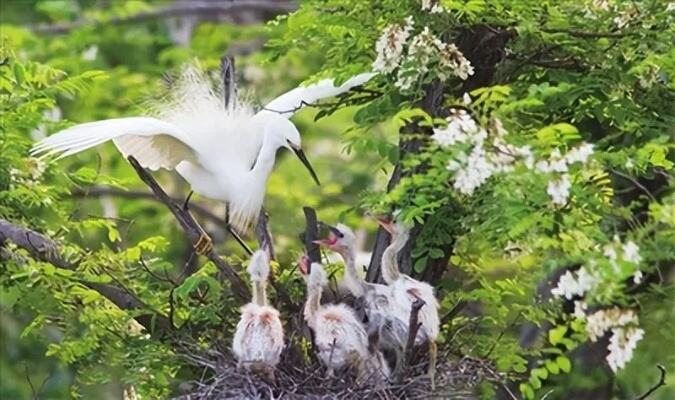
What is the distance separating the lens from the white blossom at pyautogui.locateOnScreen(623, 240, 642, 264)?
3619mm

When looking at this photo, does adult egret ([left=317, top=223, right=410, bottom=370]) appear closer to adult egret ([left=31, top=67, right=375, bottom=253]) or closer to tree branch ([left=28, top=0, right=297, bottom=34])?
adult egret ([left=31, top=67, right=375, bottom=253])

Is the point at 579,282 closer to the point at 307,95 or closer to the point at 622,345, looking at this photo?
the point at 622,345

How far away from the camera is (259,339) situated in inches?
155

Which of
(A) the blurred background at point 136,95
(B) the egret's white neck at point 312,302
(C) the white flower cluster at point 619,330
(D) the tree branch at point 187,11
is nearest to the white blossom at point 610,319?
(C) the white flower cluster at point 619,330

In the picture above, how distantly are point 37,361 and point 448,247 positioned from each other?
4.84 meters

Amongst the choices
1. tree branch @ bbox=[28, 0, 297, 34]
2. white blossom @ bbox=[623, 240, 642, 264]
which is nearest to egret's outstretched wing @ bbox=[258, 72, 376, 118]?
white blossom @ bbox=[623, 240, 642, 264]

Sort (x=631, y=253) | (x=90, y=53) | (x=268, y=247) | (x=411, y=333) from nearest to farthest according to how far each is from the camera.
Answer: (x=631, y=253) < (x=411, y=333) < (x=268, y=247) < (x=90, y=53)

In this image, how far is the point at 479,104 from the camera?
12.9 feet

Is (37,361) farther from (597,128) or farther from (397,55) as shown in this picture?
(397,55)

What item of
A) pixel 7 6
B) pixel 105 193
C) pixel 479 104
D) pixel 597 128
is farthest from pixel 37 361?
pixel 479 104

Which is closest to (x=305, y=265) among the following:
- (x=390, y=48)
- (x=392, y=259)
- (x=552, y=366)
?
(x=392, y=259)

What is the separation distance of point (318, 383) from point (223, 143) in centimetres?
83

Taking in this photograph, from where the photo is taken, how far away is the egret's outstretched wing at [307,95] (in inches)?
179

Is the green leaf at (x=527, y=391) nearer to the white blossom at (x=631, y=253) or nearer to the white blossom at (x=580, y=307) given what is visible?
the white blossom at (x=580, y=307)
